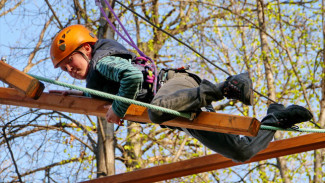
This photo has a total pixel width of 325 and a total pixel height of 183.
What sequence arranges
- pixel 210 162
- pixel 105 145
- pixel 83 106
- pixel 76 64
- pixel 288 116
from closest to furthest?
pixel 288 116, pixel 83 106, pixel 76 64, pixel 210 162, pixel 105 145

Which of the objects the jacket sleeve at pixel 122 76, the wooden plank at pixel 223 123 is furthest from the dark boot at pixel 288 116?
the jacket sleeve at pixel 122 76

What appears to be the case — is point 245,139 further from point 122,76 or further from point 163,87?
point 122,76

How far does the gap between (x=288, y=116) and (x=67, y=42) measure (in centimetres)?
154

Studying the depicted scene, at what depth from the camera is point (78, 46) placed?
3.54 m

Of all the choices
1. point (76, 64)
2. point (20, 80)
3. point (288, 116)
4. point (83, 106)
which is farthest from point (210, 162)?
point (20, 80)

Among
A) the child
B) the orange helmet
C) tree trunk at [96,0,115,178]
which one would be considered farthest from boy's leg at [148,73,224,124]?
tree trunk at [96,0,115,178]

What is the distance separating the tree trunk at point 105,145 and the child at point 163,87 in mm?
5280

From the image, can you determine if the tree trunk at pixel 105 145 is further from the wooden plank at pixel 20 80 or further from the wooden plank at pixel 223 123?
the wooden plank at pixel 20 80

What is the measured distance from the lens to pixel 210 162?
4004 millimetres

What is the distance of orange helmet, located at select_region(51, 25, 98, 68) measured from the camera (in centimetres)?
352

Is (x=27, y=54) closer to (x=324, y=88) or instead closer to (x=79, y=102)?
(x=324, y=88)

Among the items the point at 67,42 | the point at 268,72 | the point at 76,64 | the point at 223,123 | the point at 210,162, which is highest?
the point at 268,72

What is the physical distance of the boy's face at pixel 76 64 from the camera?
137 inches

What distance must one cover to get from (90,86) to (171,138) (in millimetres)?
7817
